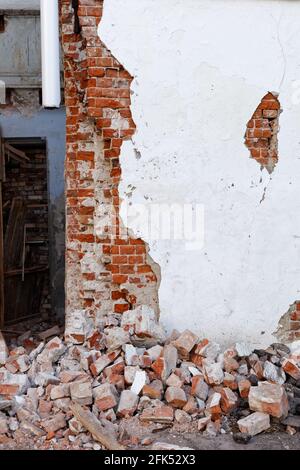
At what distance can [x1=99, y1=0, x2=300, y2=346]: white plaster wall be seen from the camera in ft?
14.3

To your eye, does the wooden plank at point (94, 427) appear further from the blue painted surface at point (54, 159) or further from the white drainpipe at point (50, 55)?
the blue painted surface at point (54, 159)

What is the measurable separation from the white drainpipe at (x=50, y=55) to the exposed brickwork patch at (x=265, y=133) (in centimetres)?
160

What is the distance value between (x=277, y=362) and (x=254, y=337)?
331 mm

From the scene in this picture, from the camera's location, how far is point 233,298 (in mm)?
4574

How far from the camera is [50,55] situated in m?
4.02

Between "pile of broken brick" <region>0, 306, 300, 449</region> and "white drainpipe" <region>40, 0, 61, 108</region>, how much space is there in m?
1.80

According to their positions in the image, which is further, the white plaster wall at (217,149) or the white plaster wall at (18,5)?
the white plaster wall at (18,5)

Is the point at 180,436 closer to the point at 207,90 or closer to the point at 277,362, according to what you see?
the point at 277,362

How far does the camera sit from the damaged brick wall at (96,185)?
4332 millimetres

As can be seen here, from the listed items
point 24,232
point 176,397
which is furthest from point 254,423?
point 24,232

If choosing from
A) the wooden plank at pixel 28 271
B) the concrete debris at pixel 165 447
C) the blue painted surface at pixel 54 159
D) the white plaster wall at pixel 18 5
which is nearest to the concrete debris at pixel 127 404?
the concrete debris at pixel 165 447

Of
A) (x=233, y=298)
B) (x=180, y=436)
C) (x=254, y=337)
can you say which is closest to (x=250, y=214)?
(x=233, y=298)

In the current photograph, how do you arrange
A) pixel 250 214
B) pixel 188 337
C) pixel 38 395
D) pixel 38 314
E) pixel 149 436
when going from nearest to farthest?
pixel 149 436 < pixel 38 395 < pixel 188 337 < pixel 250 214 < pixel 38 314

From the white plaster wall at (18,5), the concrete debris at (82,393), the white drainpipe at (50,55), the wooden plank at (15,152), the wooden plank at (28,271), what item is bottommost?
the concrete debris at (82,393)
